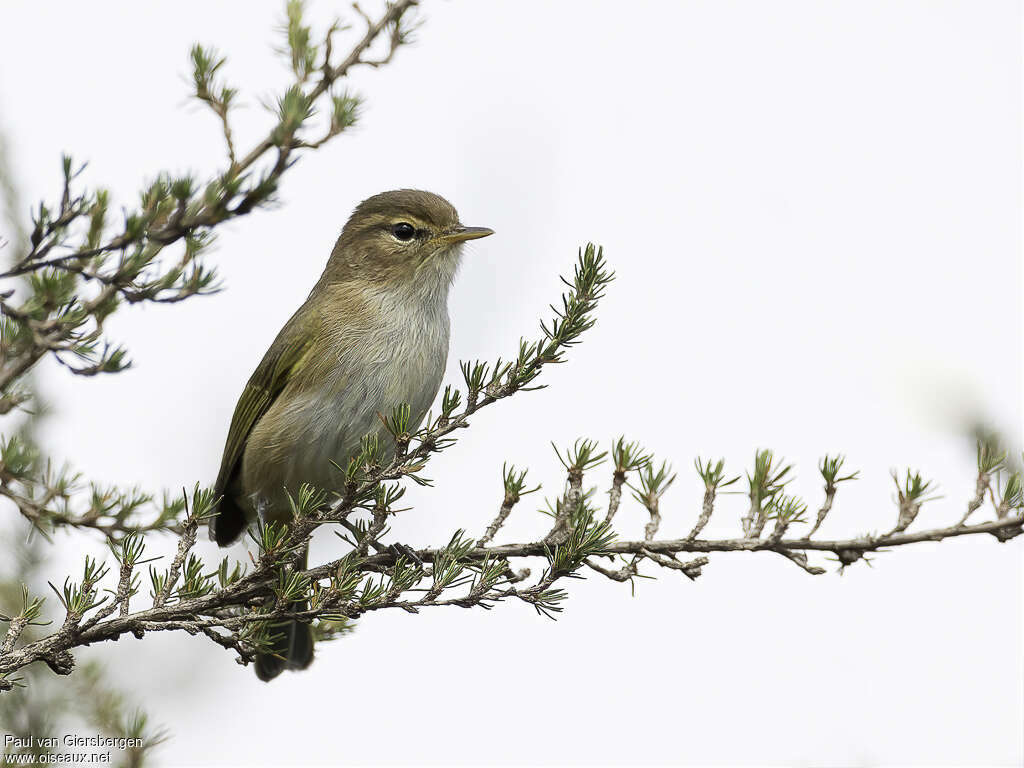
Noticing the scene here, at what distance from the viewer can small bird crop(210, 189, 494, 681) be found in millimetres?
4770

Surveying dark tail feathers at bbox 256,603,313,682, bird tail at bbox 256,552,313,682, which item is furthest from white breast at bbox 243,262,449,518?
dark tail feathers at bbox 256,603,313,682

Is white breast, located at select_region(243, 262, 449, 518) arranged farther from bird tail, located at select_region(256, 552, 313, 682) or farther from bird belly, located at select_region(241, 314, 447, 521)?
bird tail, located at select_region(256, 552, 313, 682)

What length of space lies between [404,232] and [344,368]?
124cm

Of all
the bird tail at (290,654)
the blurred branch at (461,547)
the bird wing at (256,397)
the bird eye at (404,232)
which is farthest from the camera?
the bird eye at (404,232)

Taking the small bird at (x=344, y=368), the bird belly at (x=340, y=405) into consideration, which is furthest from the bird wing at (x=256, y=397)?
the bird belly at (x=340, y=405)

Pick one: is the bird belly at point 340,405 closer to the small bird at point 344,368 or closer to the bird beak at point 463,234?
the small bird at point 344,368

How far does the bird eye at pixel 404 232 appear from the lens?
5703 millimetres

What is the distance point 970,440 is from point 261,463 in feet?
11.6

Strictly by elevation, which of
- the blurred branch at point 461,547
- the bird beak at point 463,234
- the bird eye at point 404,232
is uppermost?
the bird eye at point 404,232

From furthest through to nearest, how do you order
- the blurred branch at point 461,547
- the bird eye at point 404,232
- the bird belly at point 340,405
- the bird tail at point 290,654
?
the bird eye at point 404,232 < the bird tail at point 290,654 < the bird belly at point 340,405 < the blurred branch at point 461,547

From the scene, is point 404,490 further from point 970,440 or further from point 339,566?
point 970,440

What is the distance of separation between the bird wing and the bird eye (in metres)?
0.72

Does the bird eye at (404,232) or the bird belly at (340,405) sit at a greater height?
the bird eye at (404,232)

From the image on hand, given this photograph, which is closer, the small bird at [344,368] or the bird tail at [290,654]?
the small bird at [344,368]
